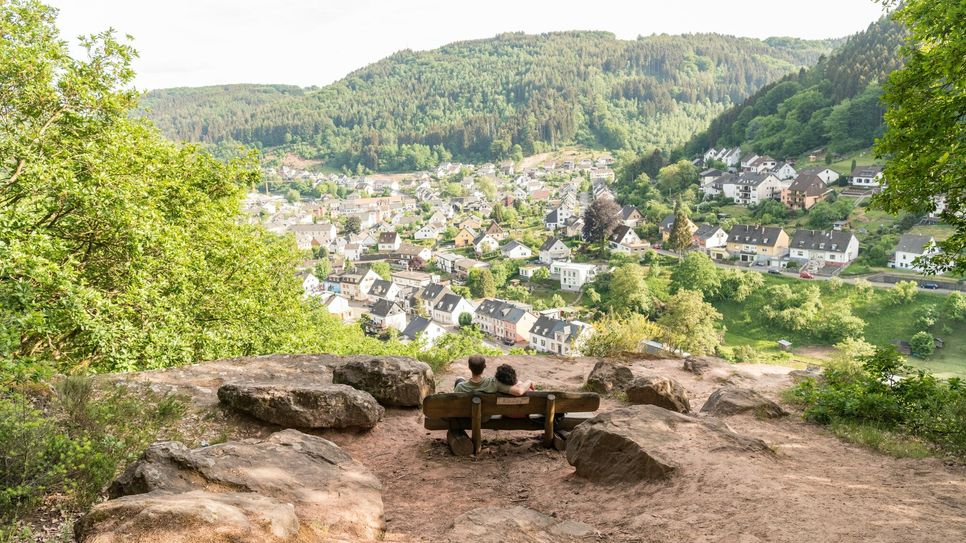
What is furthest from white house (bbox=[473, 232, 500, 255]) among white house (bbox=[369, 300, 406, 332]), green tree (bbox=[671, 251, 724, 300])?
green tree (bbox=[671, 251, 724, 300])

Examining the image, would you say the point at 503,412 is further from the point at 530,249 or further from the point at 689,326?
the point at 530,249

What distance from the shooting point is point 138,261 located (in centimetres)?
1038

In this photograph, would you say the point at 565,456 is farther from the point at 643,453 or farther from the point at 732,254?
the point at 732,254

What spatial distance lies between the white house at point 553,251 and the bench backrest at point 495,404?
7717 centimetres

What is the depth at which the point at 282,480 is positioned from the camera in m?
4.81

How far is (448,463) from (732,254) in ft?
239

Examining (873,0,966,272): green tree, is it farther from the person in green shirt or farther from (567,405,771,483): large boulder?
the person in green shirt

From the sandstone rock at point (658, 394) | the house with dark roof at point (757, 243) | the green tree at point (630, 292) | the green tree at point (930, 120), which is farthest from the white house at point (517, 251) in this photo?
the green tree at point (930, 120)

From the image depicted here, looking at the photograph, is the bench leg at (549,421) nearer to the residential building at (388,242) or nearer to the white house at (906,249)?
the white house at (906,249)

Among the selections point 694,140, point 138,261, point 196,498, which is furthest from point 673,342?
point 694,140

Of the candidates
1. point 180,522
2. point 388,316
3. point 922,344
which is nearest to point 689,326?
point 922,344

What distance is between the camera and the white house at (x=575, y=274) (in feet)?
233

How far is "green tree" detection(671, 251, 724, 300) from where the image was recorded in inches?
2262

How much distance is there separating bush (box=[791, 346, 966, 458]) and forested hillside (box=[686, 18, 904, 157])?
100m
